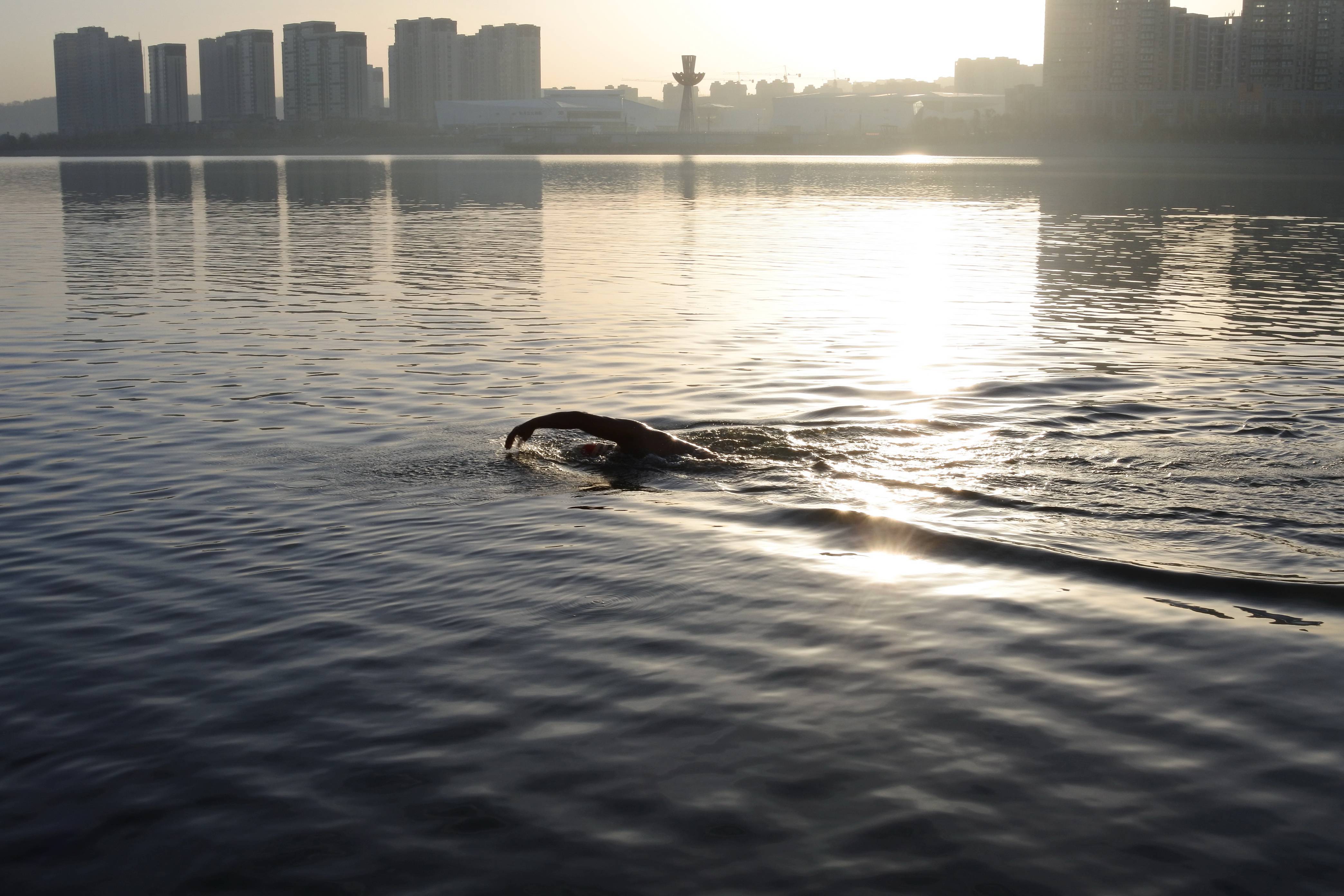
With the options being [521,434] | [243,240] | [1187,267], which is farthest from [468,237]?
[521,434]

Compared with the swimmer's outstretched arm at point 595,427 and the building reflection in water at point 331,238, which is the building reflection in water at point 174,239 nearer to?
the building reflection in water at point 331,238

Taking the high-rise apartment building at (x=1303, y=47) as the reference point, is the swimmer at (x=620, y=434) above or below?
below

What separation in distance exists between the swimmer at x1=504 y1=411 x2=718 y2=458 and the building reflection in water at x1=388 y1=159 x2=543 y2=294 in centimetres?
1684

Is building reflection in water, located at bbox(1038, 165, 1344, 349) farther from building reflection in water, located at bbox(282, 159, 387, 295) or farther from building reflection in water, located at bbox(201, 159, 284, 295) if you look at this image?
building reflection in water, located at bbox(201, 159, 284, 295)

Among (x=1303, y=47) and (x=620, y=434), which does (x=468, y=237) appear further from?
(x=1303, y=47)

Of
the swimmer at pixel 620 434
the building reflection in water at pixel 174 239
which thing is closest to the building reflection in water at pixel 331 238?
the building reflection in water at pixel 174 239

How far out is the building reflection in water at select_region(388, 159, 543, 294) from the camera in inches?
1254

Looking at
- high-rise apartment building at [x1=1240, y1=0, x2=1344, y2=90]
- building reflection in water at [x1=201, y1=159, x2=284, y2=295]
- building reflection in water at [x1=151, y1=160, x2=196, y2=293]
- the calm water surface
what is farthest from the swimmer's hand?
high-rise apartment building at [x1=1240, y1=0, x2=1344, y2=90]

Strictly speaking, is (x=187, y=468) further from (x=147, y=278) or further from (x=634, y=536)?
(x=147, y=278)

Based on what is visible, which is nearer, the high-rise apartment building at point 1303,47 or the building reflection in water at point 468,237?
the building reflection in water at point 468,237

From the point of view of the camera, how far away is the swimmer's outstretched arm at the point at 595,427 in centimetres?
1201

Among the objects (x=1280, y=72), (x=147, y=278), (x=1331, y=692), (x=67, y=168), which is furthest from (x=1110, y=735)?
(x=1280, y=72)

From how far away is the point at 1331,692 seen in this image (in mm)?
7328

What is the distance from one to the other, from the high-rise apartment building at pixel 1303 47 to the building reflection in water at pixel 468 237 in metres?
145
